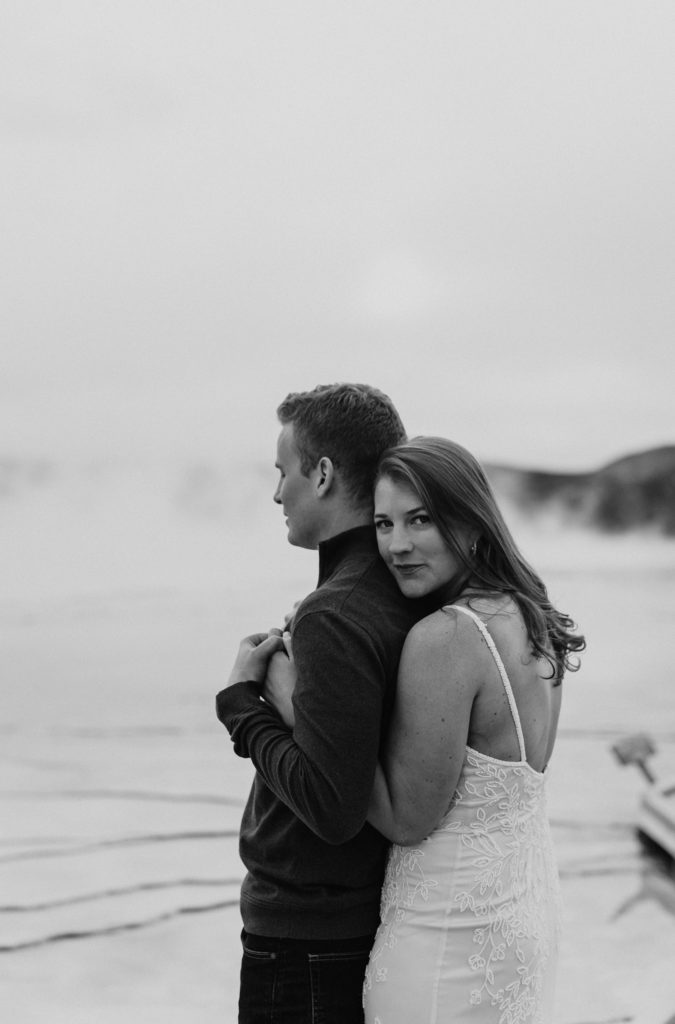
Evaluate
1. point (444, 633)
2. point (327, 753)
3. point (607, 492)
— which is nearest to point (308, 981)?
point (327, 753)

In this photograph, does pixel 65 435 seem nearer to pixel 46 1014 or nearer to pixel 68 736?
pixel 68 736

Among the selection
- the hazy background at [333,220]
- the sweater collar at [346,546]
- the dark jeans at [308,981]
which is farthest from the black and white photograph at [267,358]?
the sweater collar at [346,546]

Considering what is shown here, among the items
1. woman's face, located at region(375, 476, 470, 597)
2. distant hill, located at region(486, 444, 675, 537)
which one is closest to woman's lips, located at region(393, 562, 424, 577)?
woman's face, located at region(375, 476, 470, 597)

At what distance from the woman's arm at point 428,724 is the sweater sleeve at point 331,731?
0.03 meters

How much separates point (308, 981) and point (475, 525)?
0.44 meters

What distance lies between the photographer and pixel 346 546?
1082 millimetres

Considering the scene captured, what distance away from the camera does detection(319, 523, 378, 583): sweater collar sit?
3.52ft

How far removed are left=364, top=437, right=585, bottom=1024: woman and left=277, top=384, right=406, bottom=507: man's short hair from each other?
0.05 metres

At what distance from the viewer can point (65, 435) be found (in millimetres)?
4270

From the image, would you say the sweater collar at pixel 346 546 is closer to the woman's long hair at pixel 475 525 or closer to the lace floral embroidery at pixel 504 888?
the woman's long hair at pixel 475 525

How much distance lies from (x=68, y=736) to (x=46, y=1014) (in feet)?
5.72

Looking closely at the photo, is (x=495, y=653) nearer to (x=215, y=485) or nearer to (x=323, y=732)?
(x=323, y=732)

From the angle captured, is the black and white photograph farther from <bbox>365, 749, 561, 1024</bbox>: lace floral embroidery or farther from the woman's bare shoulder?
the woman's bare shoulder

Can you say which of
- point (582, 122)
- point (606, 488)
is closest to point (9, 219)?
point (582, 122)
